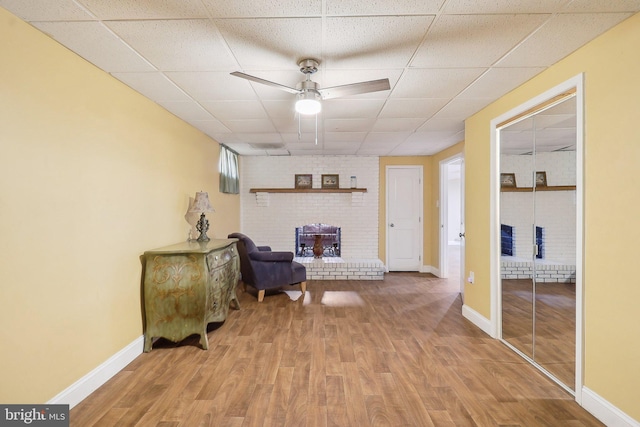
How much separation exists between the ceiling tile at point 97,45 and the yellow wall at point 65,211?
0.07m

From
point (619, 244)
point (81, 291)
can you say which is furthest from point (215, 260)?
point (619, 244)

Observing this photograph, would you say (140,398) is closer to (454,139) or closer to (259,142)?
(259,142)

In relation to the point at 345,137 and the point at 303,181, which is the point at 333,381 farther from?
the point at 303,181

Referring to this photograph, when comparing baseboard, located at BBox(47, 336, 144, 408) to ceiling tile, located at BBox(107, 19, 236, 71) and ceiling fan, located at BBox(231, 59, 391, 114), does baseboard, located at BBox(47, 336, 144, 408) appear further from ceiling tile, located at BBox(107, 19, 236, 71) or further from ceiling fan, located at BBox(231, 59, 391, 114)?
ceiling fan, located at BBox(231, 59, 391, 114)

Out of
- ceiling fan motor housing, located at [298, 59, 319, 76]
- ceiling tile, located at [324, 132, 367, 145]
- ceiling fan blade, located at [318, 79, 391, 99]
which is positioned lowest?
ceiling fan blade, located at [318, 79, 391, 99]

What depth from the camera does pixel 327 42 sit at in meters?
1.85

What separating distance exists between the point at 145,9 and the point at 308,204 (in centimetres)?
457

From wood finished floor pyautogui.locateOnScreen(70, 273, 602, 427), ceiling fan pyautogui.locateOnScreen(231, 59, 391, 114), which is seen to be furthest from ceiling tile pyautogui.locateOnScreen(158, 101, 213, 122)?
wood finished floor pyautogui.locateOnScreen(70, 273, 602, 427)

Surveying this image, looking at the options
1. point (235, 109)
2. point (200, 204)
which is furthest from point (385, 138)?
point (200, 204)

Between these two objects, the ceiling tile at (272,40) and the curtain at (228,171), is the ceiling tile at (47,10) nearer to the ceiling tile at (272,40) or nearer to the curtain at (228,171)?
the ceiling tile at (272,40)

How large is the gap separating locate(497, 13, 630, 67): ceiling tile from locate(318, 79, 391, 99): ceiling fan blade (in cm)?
95

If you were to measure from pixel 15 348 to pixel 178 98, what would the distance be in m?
2.23

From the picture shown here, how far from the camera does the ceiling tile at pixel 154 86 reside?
90.0 inches

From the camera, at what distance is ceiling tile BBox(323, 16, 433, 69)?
166 cm
